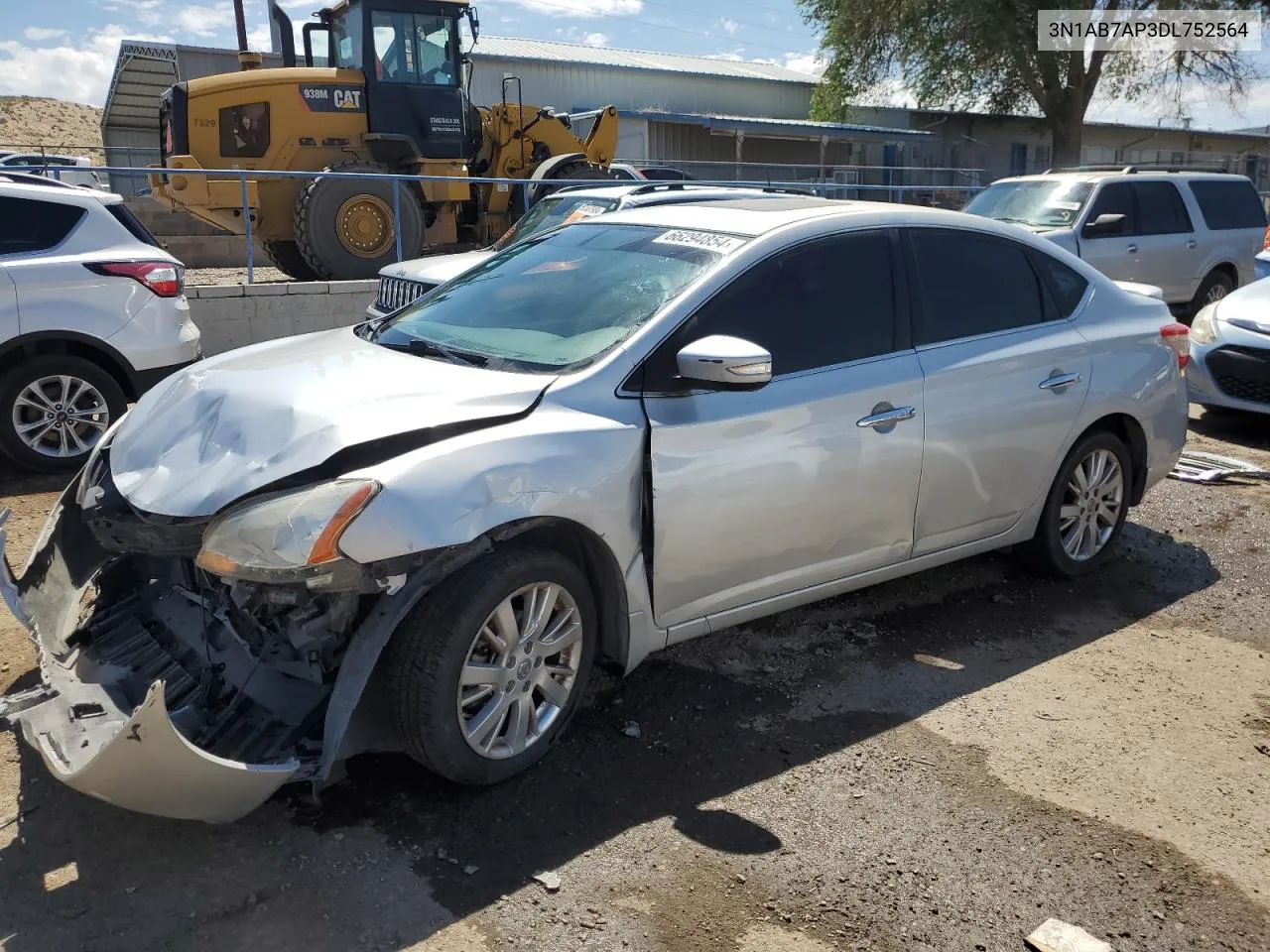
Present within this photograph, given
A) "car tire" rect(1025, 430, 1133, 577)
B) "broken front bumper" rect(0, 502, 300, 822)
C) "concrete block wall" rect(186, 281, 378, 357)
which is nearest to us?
"broken front bumper" rect(0, 502, 300, 822)

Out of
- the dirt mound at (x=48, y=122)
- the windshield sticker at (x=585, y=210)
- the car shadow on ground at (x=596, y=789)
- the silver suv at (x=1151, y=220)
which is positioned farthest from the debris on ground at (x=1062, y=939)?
the dirt mound at (x=48, y=122)

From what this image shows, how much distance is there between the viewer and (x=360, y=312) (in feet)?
35.8

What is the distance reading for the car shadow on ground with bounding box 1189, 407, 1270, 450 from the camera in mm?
8070

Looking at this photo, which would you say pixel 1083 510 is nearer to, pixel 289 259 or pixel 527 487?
pixel 527 487

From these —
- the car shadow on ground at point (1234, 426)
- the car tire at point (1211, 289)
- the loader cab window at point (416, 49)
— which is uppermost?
the loader cab window at point (416, 49)

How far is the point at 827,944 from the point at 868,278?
97.1 inches

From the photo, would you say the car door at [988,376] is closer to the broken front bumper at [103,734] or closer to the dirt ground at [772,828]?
the dirt ground at [772,828]

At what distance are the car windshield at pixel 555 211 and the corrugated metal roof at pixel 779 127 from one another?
2184 centimetres

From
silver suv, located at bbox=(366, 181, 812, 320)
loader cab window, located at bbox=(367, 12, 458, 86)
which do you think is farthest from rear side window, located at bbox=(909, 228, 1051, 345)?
loader cab window, located at bbox=(367, 12, 458, 86)

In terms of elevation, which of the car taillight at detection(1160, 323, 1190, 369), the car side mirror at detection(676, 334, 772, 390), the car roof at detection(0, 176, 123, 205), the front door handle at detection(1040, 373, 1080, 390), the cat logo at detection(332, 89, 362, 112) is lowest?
the front door handle at detection(1040, 373, 1080, 390)

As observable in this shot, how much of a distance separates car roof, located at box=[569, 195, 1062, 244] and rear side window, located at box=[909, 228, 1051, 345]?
8cm

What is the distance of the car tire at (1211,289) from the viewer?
1235 cm

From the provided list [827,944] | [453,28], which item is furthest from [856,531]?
[453,28]

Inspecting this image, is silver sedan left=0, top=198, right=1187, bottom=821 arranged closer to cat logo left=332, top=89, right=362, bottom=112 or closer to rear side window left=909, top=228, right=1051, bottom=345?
rear side window left=909, top=228, right=1051, bottom=345
